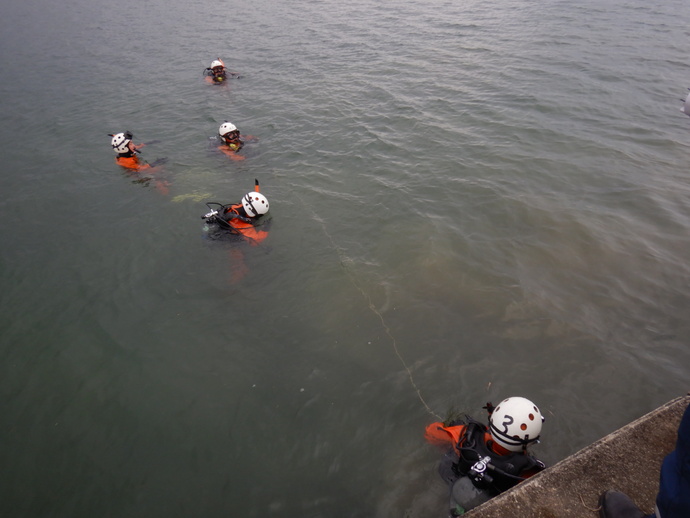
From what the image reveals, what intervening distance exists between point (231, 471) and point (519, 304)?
548 cm

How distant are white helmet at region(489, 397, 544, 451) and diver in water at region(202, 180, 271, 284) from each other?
5.87 meters

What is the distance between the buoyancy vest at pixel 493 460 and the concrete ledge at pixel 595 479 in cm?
45

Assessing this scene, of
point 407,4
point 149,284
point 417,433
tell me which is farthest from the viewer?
point 407,4

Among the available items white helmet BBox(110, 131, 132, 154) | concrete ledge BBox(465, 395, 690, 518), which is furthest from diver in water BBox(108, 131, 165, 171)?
concrete ledge BBox(465, 395, 690, 518)

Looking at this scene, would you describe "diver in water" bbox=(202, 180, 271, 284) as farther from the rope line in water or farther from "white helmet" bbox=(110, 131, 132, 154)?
"white helmet" bbox=(110, 131, 132, 154)

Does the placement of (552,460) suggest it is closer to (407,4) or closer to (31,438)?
(31,438)

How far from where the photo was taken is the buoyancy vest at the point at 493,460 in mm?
4484

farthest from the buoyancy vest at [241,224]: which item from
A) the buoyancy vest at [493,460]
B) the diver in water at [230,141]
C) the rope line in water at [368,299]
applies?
the buoyancy vest at [493,460]

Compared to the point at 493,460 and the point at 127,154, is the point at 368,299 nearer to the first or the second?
the point at 493,460

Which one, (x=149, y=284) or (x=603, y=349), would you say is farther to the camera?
(x=149, y=284)

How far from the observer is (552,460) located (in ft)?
17.8

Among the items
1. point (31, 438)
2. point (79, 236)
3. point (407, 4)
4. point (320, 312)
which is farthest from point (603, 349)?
point (407, 4)

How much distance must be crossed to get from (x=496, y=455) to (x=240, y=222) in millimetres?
6973

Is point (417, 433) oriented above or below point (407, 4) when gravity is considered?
below
